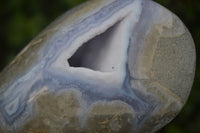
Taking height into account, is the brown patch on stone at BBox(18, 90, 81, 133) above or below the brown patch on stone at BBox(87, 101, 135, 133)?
above

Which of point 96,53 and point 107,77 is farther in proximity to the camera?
point 96,53

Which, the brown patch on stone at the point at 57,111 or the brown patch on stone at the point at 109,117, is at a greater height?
the brown patch on stone at the point at 57,111

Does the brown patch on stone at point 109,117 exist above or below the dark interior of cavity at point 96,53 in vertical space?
below

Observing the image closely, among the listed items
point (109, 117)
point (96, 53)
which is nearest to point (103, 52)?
point (96, 53)

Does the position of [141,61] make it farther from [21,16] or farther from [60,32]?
[21,16]

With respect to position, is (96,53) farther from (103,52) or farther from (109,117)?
(109,117)
